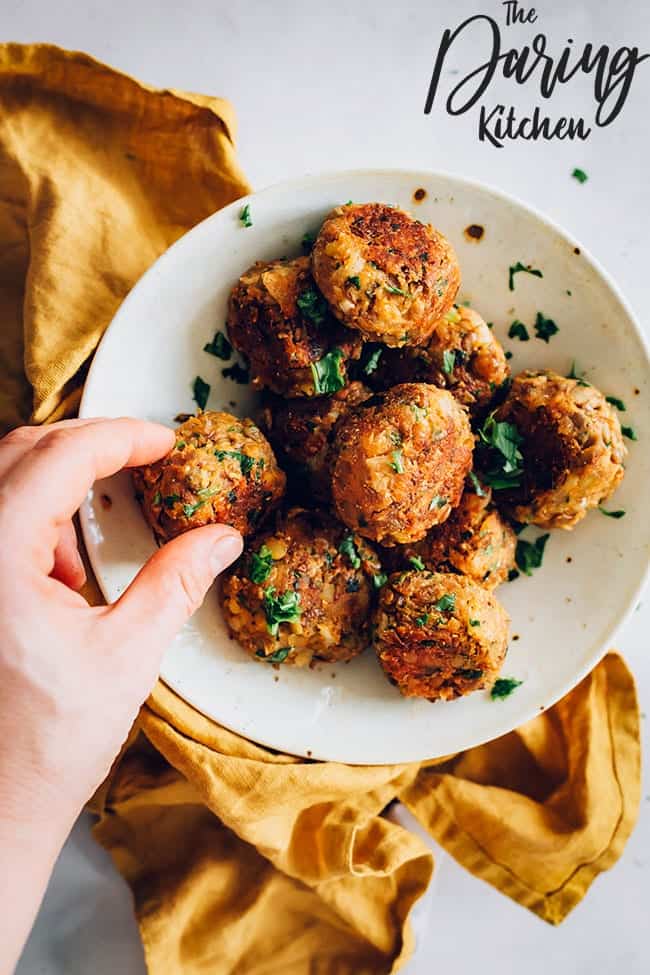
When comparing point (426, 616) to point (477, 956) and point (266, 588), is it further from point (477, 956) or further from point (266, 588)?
point (477, 956)

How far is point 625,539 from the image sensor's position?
2.48 meters

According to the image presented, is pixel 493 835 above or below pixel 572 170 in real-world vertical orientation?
below

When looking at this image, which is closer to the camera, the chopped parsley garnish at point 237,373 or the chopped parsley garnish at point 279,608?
the chopped parsley garnish at point 279,608

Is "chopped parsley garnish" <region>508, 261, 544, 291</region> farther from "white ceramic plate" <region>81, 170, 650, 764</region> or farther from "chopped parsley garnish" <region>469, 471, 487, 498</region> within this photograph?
"chopped parsley garnish" <region>469, 471, 487, 498</region>

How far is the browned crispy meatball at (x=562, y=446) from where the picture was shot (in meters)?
2.27

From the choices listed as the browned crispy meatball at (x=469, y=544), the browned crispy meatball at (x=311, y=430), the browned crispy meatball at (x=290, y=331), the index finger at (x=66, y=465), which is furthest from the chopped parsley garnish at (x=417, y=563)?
the index finger at (x=66, y=465)

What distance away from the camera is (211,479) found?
2.16 meters

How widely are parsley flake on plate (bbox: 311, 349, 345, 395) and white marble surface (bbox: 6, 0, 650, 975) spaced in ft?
2.91

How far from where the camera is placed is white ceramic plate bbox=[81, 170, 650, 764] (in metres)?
2.32

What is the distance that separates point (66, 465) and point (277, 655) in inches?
31.1

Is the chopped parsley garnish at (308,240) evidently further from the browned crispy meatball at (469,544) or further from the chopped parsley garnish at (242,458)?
the browned crispy meatball at (469,544)

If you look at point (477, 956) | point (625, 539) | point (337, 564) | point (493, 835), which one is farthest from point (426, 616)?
point (477, 956)

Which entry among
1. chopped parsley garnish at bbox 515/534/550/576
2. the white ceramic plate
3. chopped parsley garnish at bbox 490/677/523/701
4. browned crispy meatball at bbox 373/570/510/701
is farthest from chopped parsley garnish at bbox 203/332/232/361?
chopped parsley garnish at bbox 490/677/523/701

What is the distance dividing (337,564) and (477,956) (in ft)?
5.41
